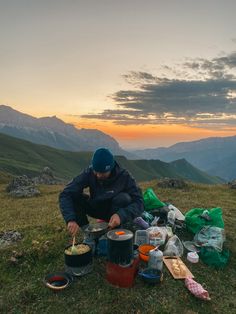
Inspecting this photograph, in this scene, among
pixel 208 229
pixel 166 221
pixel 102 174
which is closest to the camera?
pixel 102 174

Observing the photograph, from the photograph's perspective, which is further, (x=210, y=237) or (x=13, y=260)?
(x=210, y=237)

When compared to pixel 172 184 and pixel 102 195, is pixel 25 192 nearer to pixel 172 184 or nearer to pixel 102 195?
pixel 172 184

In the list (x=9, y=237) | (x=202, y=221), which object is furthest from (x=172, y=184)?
(x=9, y=237)

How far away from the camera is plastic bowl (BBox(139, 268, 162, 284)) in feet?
29.9

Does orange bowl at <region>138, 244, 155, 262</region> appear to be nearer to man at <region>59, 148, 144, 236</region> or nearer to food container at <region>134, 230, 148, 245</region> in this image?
food container at <region>134, 230, 148, 245</region>

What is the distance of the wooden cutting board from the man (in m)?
2.04

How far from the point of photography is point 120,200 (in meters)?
10.1

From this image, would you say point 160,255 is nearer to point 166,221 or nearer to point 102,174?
point 102,174

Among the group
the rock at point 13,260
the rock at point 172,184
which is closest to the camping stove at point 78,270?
the rock at point 13,260

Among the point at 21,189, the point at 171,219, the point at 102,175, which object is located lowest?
the point at 21,189

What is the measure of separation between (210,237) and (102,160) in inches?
227

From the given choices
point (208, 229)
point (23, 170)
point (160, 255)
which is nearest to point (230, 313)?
point (160, 255)

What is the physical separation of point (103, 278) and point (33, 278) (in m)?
2.19

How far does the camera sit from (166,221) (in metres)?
13.8
